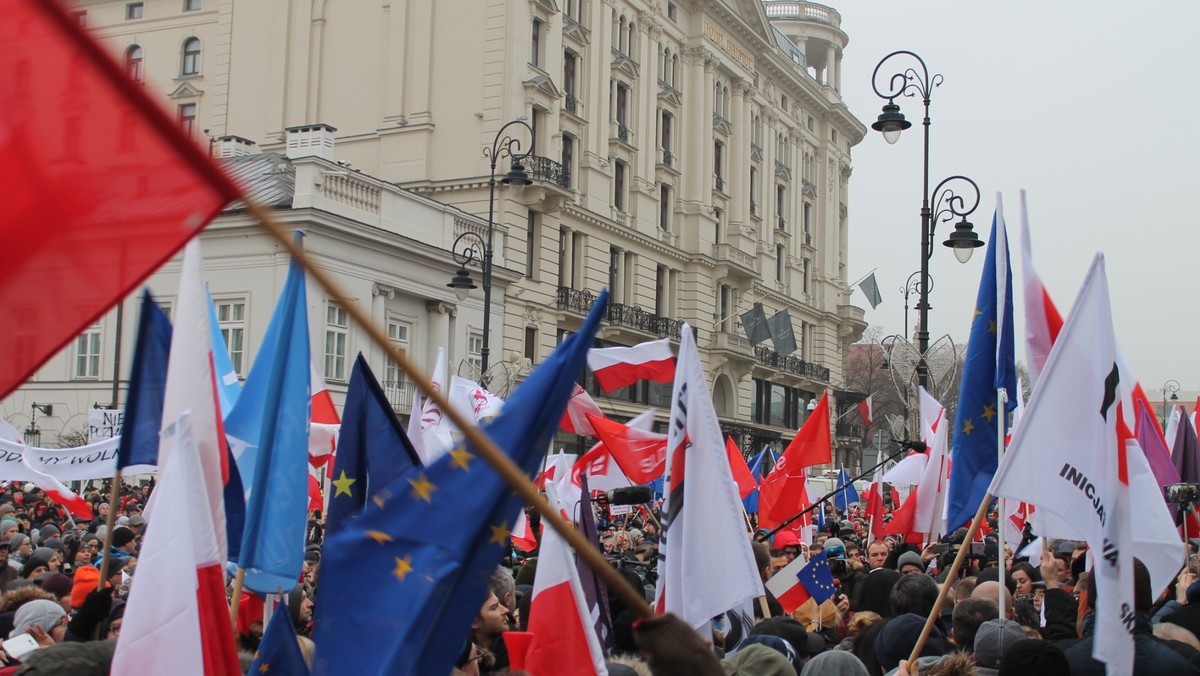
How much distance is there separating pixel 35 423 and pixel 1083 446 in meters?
28.8

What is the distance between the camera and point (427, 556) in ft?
11.6

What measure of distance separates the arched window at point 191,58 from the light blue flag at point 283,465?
37093 millimetres

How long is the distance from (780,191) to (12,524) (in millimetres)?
47372

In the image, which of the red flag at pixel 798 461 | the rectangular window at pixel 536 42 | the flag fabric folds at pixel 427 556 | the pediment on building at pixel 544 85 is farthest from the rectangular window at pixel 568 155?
the flag fabric folds at pixel 427 556

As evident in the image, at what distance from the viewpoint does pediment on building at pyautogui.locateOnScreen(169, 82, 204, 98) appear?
40062 millimetres

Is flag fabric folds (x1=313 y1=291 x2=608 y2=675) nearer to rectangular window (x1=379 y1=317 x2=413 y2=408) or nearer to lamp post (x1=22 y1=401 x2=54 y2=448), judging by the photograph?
rectangular window (x1=379 y1=317 x2=413 y2=408)

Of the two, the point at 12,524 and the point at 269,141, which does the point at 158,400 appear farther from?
the point at 269,141

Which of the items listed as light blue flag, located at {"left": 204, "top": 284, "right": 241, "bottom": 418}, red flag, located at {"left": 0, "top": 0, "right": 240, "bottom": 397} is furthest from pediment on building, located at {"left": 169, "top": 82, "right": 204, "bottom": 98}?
red flag, located at {"left": 0, "top": 0, "right": 240, "bottom": 397}

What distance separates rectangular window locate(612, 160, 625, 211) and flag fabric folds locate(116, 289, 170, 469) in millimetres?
35912

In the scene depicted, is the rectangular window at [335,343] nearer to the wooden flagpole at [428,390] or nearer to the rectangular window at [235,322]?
the rectangular window at [235,322]

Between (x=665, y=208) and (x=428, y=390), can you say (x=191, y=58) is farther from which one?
(x=428, y=390)

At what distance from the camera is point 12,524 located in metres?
12.3

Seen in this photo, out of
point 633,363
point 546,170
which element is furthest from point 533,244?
point 633,363

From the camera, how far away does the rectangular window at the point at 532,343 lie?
36.7m
